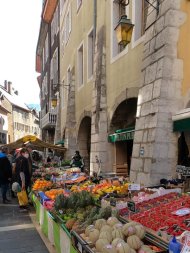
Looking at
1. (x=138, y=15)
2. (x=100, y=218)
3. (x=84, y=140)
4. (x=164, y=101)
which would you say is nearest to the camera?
(x=100, y=218)

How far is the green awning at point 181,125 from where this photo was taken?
6.28 m

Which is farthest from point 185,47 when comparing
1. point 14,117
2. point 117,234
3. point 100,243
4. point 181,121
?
point 14,117

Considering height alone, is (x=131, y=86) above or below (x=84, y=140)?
above

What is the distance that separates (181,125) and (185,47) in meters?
1.71

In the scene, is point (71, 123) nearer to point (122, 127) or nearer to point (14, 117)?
point (122, 127)

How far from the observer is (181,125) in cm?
652

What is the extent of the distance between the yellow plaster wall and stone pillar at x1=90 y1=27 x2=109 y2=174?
190 inches

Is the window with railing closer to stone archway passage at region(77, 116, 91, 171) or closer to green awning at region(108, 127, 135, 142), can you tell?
green awning at region(108, 127, 135, 142)

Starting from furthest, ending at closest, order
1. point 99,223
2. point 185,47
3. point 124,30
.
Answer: point 124,30
point 185,47
point 99,223

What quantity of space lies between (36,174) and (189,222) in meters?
8.48

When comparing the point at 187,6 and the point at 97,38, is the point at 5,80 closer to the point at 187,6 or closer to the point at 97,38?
the point at 97,38

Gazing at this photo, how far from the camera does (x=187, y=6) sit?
7109 mm

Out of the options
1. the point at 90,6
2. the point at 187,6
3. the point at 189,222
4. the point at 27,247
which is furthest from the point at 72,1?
the point at 189,222

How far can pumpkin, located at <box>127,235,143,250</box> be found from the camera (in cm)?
339
